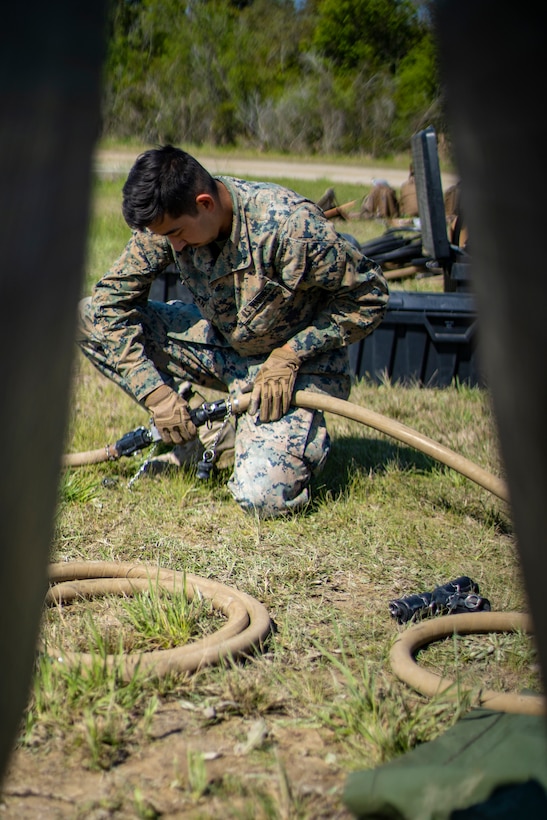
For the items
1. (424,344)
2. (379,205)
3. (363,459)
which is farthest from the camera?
(379,205)

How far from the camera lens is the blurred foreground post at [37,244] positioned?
0.96 m

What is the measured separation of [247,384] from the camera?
4.63m

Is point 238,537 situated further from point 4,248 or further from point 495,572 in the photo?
point 4,248

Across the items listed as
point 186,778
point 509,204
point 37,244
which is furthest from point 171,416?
point 509,204

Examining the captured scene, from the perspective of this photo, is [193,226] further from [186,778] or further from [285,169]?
[285,169]

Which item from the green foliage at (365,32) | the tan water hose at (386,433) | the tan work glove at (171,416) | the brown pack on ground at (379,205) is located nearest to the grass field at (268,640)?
the tan water hose at (386,433)

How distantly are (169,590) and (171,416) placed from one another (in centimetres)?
141

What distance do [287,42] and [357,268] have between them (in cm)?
5036

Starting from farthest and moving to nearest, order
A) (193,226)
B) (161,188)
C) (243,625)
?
(193,226) → (161,188) → (243,625)

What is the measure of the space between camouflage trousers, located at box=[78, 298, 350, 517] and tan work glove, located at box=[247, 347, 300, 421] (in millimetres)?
74

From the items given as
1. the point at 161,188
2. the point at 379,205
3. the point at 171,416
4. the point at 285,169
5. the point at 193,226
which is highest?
the point at 285,169

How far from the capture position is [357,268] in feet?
14.4

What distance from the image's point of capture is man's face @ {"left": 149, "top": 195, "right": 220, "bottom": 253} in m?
3.98

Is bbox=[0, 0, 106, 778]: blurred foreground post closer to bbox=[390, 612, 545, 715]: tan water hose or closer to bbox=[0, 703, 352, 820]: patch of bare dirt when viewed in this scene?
bbox=[0, 703, 352, 820]: patch of bare dirt
